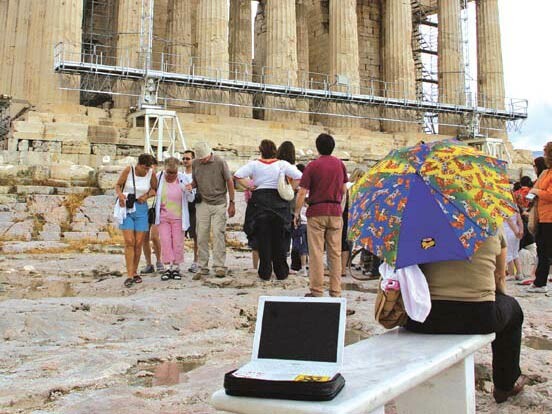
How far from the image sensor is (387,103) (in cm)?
2733

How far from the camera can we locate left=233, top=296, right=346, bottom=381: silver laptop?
7.26 ft

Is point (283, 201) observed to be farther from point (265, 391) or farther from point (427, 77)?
point (427, 77)

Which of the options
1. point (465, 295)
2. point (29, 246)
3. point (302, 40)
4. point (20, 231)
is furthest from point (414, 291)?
point (302, 40)

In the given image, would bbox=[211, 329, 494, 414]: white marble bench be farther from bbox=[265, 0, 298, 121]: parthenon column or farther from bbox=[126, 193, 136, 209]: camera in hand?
bbox=[265, 0, 298, 121]: parthenon column

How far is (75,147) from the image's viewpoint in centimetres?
1862

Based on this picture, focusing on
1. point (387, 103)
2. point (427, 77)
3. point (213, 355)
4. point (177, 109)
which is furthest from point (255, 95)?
point (213, 355)

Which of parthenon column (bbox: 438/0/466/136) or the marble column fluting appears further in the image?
the marble column fluting

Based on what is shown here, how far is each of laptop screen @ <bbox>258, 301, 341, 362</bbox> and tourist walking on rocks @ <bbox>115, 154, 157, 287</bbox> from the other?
508 centimetres

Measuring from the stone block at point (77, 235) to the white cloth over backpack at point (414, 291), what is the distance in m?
9.92

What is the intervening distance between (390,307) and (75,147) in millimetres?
17195

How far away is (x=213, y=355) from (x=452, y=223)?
6.94 feet

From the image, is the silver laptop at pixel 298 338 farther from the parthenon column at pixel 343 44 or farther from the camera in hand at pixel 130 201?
the parthenon column at pixel 343 44

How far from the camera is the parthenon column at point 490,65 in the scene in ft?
99.8

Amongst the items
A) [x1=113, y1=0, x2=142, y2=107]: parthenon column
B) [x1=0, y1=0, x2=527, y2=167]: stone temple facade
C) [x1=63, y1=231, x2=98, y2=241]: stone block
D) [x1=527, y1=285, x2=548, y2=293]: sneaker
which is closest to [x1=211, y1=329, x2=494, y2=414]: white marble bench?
[x1=527, y1=285, x2=548, y2=293]: sneaker
